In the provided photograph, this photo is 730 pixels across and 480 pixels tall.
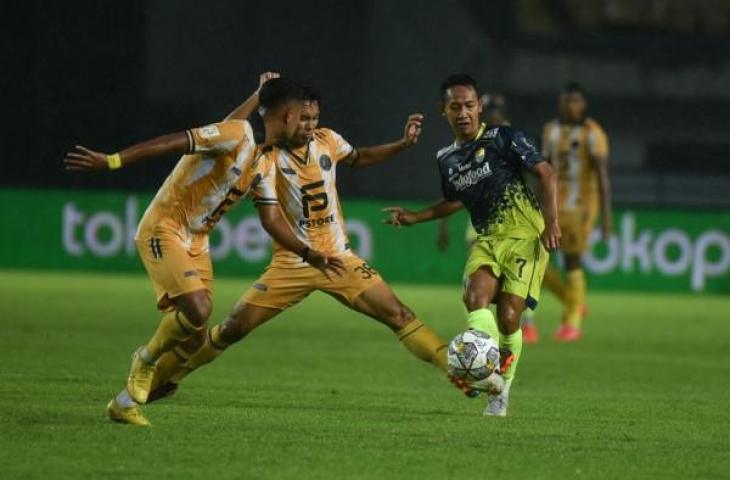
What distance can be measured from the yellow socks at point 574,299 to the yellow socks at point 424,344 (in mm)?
5856

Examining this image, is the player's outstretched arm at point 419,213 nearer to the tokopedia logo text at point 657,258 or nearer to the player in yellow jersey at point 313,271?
the player in yellow jersey at point 313,271

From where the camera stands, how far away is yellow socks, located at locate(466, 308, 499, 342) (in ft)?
29.9

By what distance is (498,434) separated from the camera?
328 inches

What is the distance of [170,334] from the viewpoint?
8.62 meters

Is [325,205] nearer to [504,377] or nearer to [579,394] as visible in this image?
[504,377]

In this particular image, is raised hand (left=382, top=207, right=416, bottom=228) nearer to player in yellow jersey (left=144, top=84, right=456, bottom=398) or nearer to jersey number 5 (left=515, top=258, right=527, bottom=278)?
player in yellow jersey (left=144, top=84, right=456, bottom=398)

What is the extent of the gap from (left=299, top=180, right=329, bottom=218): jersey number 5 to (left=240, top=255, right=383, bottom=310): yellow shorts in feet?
1.06

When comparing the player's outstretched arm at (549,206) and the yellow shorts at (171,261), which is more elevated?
the player's outstretched arm at (549,206)

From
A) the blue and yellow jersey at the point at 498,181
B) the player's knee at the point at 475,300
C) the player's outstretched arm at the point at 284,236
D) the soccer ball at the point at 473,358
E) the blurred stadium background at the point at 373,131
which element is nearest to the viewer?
the player's outstretched arm at the point at 284,236

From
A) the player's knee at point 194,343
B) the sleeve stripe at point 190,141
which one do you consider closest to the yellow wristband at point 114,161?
the sleeve stripe at point 190,141

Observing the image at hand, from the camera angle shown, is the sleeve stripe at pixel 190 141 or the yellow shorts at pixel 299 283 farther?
the yellow shorts at pixel 299 283

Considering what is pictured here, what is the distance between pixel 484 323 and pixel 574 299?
20.3 ft

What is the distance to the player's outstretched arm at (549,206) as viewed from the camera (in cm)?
910

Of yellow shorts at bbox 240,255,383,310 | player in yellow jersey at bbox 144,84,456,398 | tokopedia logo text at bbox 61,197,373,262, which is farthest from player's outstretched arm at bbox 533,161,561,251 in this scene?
tokopedia logo text at bbox 61,197,373,262
